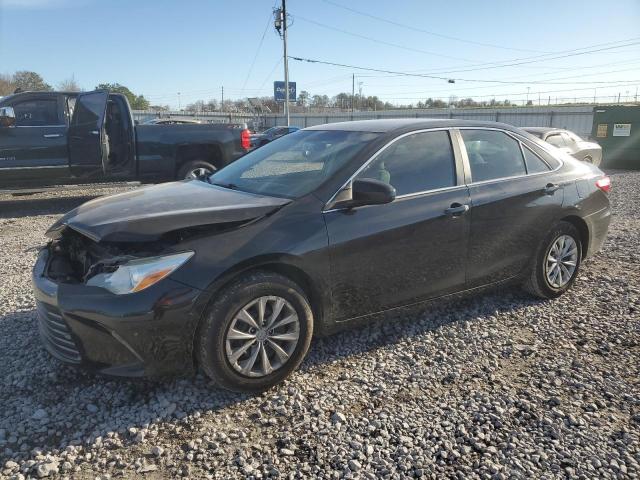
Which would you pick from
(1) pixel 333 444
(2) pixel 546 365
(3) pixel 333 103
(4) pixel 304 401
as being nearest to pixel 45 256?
(4) pixel 304 401

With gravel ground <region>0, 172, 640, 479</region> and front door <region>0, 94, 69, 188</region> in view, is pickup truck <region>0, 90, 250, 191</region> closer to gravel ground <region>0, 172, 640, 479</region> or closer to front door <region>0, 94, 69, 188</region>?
front door <region>0, 94, 69, 188</region>

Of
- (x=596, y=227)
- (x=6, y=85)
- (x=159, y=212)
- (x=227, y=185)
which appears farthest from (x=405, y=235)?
(x=6, y=85)

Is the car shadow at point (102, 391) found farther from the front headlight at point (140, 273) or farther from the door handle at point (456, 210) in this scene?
the door handle at point (456, 210)

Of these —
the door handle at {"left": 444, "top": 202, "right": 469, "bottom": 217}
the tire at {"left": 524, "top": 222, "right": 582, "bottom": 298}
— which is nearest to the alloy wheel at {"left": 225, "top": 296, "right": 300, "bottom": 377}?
the door handle at {"left": 444, "top": 202, "right": 469, "bottom": 217}

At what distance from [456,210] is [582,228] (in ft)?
5.65

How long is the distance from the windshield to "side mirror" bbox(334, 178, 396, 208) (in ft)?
0.68

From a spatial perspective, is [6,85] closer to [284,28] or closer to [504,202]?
[284,28]

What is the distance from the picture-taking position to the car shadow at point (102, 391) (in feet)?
9.01

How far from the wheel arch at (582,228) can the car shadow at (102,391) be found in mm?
1404

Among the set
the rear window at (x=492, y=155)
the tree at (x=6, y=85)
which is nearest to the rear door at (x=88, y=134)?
the rear window at (x=492, y=155)

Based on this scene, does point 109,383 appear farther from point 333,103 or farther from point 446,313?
point 333,103

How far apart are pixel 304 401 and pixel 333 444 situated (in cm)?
43

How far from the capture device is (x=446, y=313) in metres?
4.27

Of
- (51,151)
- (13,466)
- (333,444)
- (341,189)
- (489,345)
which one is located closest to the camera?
(13,466)
